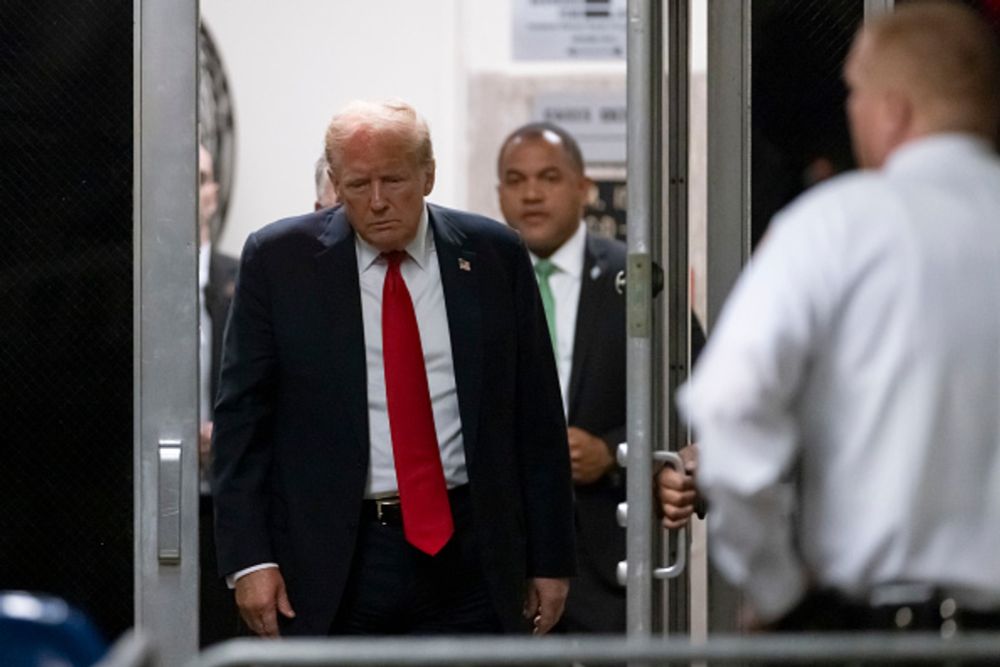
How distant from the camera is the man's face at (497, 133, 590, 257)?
6.58 meters

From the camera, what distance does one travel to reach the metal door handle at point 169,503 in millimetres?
4367

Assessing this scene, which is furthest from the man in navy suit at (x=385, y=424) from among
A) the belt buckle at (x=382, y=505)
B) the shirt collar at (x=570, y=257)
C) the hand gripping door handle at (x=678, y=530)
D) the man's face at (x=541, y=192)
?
the man's face at (x=541, y=192)

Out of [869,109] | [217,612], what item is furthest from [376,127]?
[217,612]

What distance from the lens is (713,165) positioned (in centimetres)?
440

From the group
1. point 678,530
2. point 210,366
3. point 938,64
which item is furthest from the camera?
point 210,366

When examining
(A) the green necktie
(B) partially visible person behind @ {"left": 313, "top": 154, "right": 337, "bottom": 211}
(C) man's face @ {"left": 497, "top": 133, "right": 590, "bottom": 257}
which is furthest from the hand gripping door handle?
(C) man's face @ {"left": 497, "top": 133, "right": 590, "bottom": 257}

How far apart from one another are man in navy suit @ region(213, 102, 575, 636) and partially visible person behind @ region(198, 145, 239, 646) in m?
0.80

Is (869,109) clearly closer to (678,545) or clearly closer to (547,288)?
(678,545)

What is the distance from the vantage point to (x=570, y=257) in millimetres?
6473

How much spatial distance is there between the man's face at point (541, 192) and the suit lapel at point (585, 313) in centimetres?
14

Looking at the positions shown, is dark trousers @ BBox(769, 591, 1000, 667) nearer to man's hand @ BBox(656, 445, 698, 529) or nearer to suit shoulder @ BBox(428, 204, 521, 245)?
man's hand @ BBox(656, 445, 698, 529)

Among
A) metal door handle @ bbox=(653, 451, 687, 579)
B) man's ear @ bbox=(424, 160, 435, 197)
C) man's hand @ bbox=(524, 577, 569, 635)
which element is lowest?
man's hand @ bbox=(524, 577, 569, 635)
